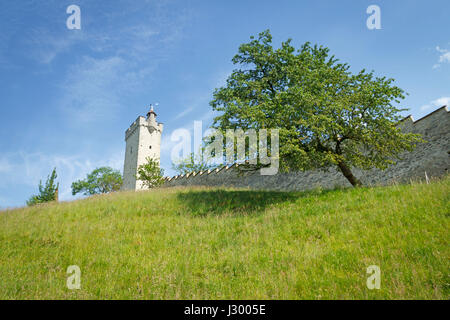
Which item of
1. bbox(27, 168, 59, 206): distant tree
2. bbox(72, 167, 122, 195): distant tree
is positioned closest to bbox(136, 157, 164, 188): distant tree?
bbox(27, 168, 59, 206): distant tree

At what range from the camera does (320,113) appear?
11820 mm

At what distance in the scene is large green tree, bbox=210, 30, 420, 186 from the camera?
11250 mm

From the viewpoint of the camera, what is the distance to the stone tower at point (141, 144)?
145 ft

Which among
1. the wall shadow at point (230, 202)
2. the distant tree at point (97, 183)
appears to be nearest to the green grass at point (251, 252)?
the wall shadow at point (230, 202)

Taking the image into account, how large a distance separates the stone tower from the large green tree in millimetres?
33610

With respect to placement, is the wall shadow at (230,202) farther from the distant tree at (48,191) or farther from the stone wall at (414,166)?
the distant tree at (48,191)

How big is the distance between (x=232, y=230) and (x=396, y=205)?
4.88m

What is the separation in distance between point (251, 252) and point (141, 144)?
1668 inches

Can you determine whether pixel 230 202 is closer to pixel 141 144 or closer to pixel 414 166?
pixel 414 166

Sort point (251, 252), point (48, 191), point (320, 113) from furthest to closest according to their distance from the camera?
point (48, 191) → point (320, 113) → point (251, 252)

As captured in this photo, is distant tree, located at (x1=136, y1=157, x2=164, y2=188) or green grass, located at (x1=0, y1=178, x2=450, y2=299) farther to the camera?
distant tree, located at (x1=136, y1=157, x2=164, y2=188)

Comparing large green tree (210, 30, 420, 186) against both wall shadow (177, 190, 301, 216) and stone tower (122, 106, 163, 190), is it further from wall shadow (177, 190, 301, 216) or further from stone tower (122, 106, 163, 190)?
stone tower (122, 106, 163, 190)

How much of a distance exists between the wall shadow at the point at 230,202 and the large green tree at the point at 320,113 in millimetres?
1948

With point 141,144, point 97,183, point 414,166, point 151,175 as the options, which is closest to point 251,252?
point 414,166
